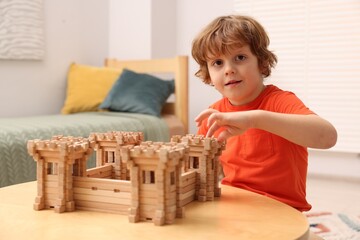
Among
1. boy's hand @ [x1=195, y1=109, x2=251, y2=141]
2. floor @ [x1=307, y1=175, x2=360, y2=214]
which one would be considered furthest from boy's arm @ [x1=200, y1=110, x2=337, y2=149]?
floor @ [x1=307, y1=175, x2=360, y2=214]

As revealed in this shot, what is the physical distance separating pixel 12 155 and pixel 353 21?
2204 mm

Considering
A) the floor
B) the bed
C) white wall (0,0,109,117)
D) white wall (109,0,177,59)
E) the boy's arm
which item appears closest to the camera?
the boy's arm

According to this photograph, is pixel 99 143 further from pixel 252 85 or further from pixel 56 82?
pixel 56 82

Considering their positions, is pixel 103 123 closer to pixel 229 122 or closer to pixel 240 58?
pixel 240 58

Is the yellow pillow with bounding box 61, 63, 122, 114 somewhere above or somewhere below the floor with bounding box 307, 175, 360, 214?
above

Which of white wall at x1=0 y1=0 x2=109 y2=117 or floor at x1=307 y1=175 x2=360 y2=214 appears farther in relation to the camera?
white wall at x1=0 y1=0 x2=109 y2=117

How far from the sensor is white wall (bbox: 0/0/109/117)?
2.97 metres

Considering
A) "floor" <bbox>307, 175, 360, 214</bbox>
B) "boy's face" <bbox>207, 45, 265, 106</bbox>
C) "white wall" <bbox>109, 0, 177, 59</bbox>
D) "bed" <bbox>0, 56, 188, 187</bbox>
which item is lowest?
"floor" <bbox>307, 175, 360, 214</bbox>

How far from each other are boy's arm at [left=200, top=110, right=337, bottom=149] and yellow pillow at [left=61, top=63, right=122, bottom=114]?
215 cm

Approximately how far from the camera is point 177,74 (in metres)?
3.13

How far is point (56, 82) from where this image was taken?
3.29m

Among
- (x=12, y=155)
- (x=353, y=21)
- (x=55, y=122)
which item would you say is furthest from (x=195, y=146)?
(x=353, y=21)

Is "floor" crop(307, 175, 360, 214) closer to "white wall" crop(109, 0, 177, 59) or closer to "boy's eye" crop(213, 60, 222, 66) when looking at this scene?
"boy's eye" crop(213, 60, 222, 66)

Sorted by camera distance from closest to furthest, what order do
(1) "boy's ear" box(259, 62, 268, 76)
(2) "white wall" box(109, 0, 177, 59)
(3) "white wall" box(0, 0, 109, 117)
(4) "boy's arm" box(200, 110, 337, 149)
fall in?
1. (4) "boy's arm" box(200, 110, 337, 149)
2. (1) "boy's ear" box(259, 62, 268, 76)
3. (3) "white wall" box(0, 0, 109, 117)
4. (2) "white wall" box(109, 0, 177, 59)
